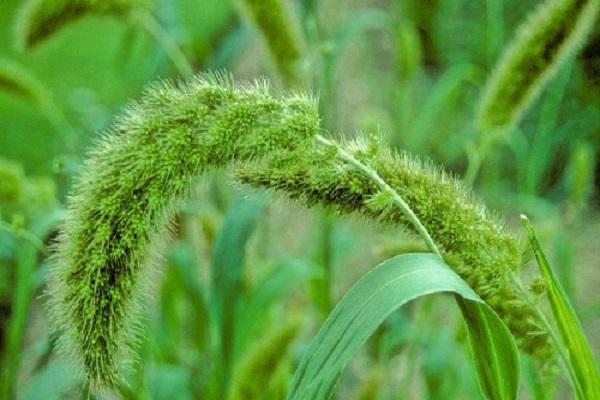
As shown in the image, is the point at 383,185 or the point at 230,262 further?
the point at 230,262

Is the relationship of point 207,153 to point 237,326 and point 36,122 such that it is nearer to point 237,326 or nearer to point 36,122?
point 237,326

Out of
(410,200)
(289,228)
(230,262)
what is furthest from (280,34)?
(289,228)

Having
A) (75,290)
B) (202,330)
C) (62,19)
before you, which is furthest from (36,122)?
(75,290)

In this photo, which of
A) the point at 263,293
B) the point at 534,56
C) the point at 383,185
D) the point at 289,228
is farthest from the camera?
the point at 289,228

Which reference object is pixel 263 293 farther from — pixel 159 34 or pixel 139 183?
pixel 139 183

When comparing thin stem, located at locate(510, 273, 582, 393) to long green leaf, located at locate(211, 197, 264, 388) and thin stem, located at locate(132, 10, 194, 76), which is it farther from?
thin stem, located at locate(132, 10, 194, 76)
